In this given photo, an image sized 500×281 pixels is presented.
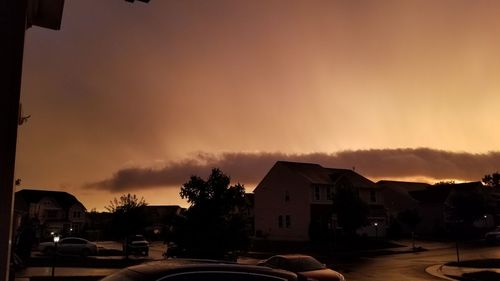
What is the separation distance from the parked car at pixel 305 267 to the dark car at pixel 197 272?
1142cm

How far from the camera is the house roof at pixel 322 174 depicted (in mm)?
55056

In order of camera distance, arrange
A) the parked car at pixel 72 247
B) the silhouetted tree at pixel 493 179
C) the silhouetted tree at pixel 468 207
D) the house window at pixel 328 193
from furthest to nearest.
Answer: the silhouetted tree at pixel 493 179 → the silhouetted tree at pixel 468 207 → the house window at pixel 328 193 → the parked car at pixel 72 247

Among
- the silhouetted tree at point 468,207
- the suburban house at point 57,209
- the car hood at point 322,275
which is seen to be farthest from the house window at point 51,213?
the car hood at point 322,275

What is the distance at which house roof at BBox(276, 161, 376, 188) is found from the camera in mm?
55056

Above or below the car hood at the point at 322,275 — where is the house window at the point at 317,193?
above

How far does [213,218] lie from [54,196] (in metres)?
84.8

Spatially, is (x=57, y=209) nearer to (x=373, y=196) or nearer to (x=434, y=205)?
(x=373, y=196)

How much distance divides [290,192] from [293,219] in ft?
10.1

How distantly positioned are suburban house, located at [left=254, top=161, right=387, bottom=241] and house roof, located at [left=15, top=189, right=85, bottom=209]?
162 ft

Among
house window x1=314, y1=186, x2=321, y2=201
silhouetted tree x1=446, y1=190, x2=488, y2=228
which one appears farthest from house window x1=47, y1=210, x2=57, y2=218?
silhouetted tree x1=446, y1=190, x2=488, y2=228

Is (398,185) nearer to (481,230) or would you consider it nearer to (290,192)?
(481,230)

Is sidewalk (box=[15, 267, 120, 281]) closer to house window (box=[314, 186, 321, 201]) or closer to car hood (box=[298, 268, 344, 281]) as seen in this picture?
car hood (box=[298, 268, 344, 281])

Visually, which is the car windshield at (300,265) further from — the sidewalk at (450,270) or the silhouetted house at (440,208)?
the silhouetted house at (440,208)

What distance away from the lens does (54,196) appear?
95.8 metres
